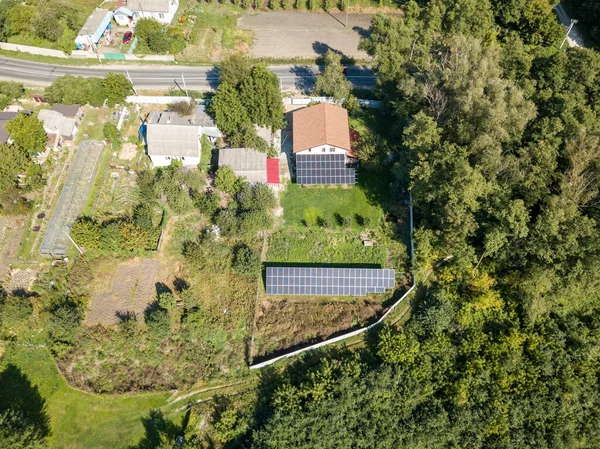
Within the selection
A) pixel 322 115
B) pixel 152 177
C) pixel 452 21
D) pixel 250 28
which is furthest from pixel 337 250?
pixel 250 28

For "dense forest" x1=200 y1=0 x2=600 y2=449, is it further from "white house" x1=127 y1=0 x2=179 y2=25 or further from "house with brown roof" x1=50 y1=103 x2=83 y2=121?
"white house" x1=127 y1=0 x2=179 y2=25

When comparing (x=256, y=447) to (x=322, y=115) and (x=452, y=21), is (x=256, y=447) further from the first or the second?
(x=452, y=21)

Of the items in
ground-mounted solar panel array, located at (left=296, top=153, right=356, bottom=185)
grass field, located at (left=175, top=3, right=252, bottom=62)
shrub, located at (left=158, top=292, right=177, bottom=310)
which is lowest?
shrub, located at (left=158, top=292, right=177, bottom=310)

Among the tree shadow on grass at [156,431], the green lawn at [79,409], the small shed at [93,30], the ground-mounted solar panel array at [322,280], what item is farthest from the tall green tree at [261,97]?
the tree shadow on grass at [156,431]

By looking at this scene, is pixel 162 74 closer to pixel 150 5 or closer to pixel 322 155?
pixel 150 5

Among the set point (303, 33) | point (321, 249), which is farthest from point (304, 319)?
point (303, 33)

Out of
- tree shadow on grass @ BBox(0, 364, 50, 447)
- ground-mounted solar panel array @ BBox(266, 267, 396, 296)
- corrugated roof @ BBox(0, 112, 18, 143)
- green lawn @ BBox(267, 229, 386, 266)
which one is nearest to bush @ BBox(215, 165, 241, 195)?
green lawn @ BBox(267, 229, 386, 266)

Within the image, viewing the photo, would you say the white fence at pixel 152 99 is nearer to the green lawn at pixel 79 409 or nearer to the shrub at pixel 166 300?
the shrub at pixel 166 300
